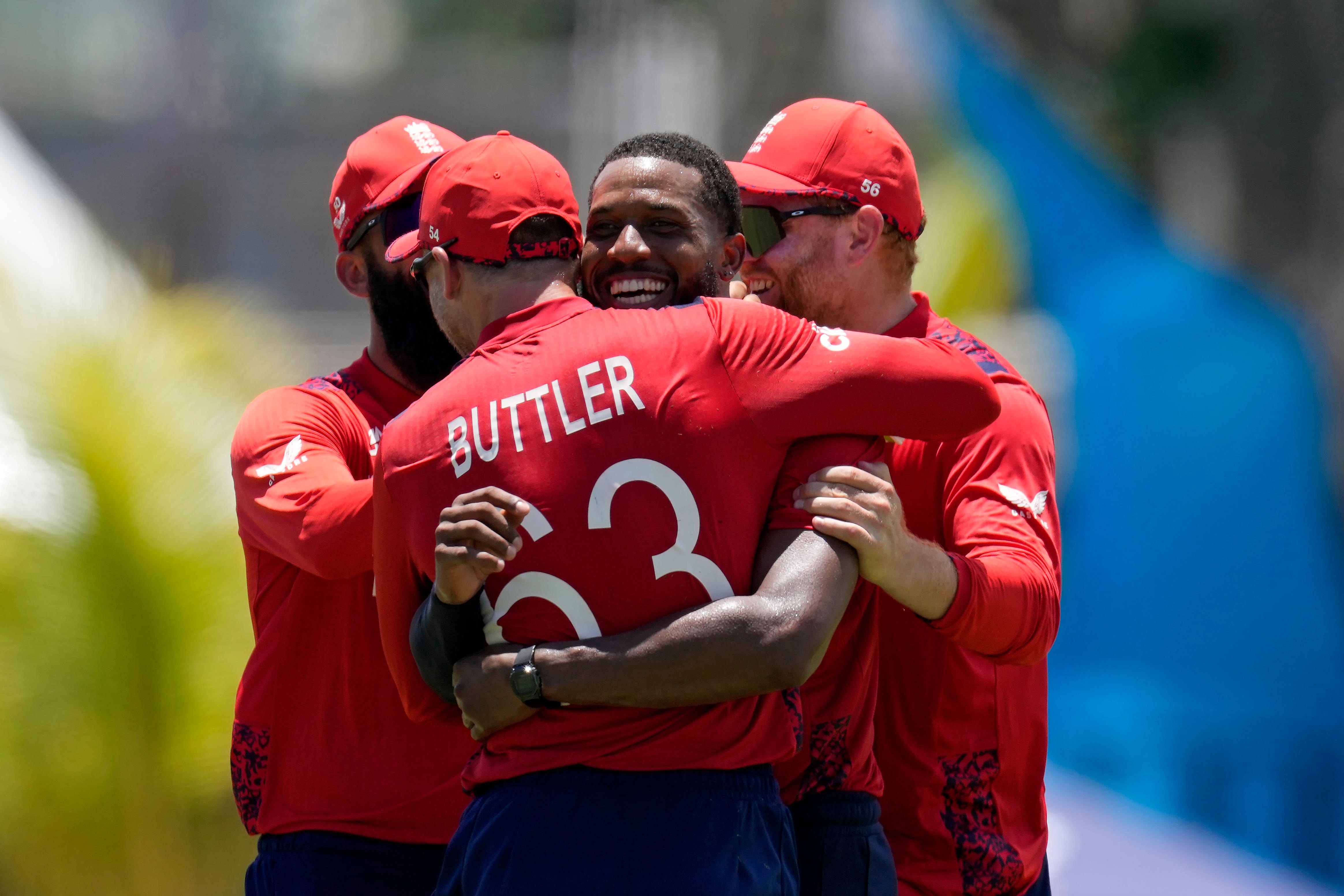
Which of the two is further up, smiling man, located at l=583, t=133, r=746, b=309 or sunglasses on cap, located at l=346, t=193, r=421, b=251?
sunglasses on cap, located at l=346, t=193, r=421, b=251

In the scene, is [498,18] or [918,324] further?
[498,18]

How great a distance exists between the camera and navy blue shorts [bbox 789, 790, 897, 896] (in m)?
2.68

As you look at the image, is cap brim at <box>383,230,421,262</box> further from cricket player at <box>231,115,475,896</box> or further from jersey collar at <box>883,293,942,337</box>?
jersey collar at <box>883,293,942,337</box>

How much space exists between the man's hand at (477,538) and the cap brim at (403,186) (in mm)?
1193

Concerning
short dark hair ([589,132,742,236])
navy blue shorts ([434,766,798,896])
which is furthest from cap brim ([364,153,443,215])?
navy blue shorts ([434,766,798,896])

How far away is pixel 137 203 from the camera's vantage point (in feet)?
42.5

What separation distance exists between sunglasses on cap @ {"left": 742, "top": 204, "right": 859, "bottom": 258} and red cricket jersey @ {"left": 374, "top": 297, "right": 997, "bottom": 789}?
840mm

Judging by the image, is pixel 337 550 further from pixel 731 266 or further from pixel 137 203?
pixel 137 203

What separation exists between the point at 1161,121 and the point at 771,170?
44.9 ft

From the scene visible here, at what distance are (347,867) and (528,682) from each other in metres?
1.07

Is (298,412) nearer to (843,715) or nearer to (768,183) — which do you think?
(768,183)

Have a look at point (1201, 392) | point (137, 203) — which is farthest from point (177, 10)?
point (1201, 392)

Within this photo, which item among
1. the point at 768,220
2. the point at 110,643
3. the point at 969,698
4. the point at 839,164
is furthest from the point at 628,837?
the point at 110,643

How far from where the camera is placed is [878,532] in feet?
7.79
